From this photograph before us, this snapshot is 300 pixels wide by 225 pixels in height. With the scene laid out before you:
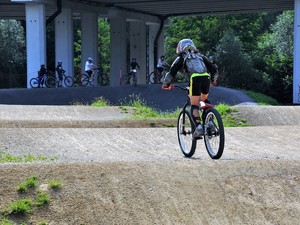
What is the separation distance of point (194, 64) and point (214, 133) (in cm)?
96

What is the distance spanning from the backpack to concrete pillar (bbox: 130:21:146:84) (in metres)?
42.1

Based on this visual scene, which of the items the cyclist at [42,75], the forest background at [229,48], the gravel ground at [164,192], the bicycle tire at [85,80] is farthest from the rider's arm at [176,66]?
the forest background at [229,48]

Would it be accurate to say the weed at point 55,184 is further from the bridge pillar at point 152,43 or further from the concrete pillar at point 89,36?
the bridge pillar at point 152,43

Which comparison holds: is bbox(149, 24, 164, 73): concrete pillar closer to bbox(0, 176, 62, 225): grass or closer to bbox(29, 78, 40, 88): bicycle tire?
bbox(29, 78, 40, 88): bicycle tire

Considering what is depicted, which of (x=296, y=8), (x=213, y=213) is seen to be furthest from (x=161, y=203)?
(x=296, y=8)

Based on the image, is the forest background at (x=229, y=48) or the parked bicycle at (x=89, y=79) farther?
the forest background at (x=229, y=48)

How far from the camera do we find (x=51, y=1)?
38.4 m

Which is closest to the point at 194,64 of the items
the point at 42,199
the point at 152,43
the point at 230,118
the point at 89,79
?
the point at 42,199

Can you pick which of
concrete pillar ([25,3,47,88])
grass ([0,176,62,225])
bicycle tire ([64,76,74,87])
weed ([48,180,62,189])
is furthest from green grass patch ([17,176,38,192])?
bicycle tire ([64,76,74,87])

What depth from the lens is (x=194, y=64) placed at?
9859mm

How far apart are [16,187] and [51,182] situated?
0.36 meters

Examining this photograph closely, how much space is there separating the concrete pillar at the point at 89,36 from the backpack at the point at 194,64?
34414 mm

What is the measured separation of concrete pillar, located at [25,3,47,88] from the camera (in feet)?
122

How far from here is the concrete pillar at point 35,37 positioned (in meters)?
37.1
